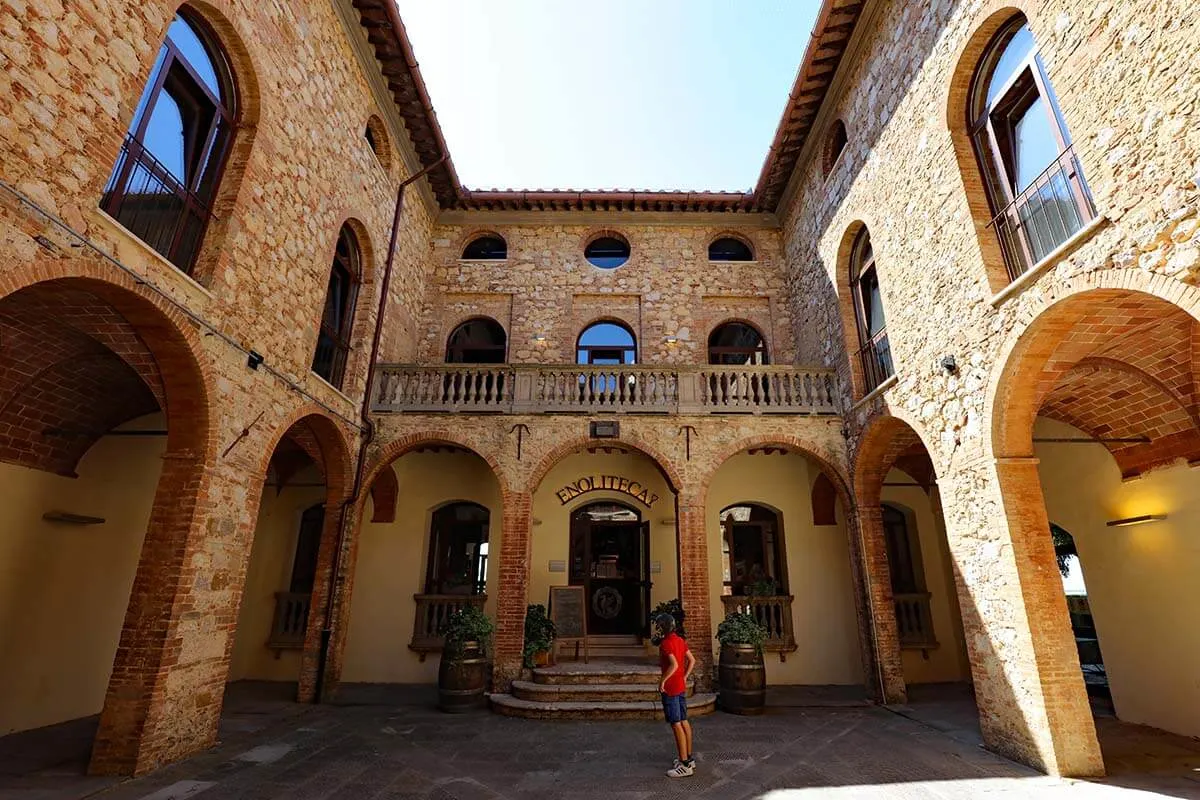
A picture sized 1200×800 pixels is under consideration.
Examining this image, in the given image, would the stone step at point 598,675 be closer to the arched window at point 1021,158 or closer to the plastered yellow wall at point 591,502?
the plastered yellow wall at point 591,502

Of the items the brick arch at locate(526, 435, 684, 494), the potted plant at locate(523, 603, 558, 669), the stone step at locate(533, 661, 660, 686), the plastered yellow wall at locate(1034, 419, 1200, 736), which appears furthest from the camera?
the brick arch at locate(526, 435, 684, 494)

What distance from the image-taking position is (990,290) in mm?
6141

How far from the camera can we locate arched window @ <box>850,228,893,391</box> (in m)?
8.98

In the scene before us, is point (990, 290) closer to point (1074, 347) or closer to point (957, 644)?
point (1074, 347)

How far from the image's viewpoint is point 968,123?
6898 mm

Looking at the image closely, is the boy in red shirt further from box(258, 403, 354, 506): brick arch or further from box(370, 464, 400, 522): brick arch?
box(370, 464, 400, 522): brick arch

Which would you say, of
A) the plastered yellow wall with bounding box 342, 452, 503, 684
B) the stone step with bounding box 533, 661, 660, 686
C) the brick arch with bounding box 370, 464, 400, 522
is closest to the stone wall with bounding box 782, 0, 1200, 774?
the stone step with bounding box 533, 661, 660, 686

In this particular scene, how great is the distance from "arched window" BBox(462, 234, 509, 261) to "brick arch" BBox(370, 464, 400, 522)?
19.0 feet

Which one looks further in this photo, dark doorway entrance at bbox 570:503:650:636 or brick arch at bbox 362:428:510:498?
dark doorway entrance at bbox 570:503:650:636

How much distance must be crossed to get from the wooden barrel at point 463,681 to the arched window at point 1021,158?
28.9 ft

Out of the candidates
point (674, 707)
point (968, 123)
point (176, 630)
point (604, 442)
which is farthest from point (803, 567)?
point (176, 630)

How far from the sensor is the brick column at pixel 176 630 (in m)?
5.28

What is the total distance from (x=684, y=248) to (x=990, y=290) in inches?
319

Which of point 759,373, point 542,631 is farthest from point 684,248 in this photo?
point 542,631
